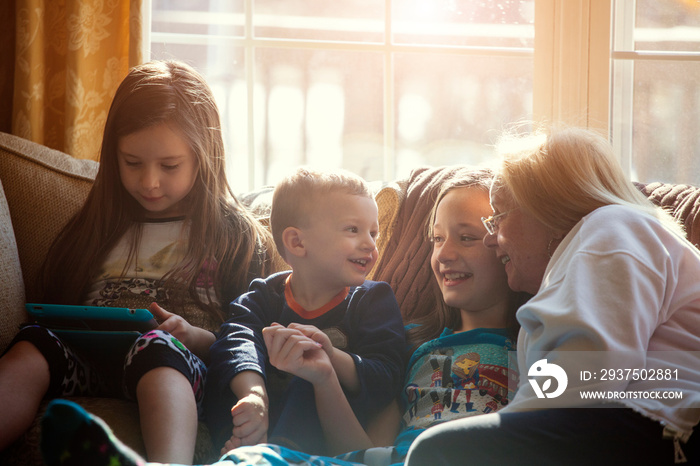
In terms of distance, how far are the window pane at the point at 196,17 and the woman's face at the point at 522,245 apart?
1560 millimetres

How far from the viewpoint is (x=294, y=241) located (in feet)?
5.07

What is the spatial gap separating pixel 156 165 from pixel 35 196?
404 millimetres

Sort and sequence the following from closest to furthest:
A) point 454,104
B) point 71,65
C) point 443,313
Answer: point 443,313, point 71,65, point 454,104

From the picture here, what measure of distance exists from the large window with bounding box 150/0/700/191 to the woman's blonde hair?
3.37 ft

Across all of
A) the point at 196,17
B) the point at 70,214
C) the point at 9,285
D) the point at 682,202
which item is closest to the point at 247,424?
the point at 9,285

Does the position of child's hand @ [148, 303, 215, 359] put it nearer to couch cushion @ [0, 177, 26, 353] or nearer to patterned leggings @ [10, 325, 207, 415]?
patterned leggings @ [10, 325, 207, 415]

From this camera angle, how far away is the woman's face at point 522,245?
1303 millimetres

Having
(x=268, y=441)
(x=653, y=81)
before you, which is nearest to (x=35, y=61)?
(x=268, y=441)

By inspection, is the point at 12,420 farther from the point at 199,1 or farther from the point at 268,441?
the point at 199,1

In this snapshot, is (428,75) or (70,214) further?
(428,75)

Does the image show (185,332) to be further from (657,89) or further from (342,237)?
(657,89)

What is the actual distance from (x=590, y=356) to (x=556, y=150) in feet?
1.66

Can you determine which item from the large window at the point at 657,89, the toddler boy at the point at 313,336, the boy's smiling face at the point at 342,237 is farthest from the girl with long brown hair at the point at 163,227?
the large window at the point at 657,89

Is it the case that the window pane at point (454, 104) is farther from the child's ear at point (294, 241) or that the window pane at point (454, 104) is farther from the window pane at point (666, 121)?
the child's ear at point (294, 241)
